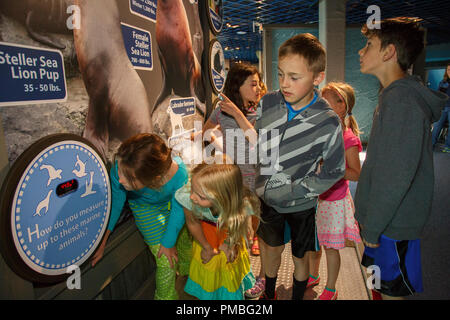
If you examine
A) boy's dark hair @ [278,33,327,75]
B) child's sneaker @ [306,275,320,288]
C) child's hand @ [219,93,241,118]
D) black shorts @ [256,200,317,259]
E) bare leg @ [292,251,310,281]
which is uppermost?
boy's dark hair @ [278,33,327,75]

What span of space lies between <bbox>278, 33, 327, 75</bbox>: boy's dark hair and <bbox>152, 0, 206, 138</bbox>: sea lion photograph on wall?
105cm

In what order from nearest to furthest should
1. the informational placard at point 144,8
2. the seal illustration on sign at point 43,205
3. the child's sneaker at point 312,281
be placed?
1. the seal illustration on sign at point 43,205
2. the informational placard at point 144,8
3. the child's sneaker at point 312,281

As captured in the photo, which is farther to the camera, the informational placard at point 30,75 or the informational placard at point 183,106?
the informational placard at point 183,106

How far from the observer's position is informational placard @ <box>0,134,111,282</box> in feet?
3.02

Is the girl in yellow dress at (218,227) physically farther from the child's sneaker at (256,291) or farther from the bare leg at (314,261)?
the bare leg at (314,261)

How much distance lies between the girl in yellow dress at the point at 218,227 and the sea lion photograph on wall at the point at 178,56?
77 centimetres

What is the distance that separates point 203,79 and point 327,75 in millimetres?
3070

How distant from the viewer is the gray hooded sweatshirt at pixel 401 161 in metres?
1.14

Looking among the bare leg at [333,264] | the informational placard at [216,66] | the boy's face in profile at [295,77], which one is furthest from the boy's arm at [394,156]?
the informational placard at [216,66]

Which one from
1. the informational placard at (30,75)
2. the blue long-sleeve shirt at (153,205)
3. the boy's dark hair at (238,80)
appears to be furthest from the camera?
the boy's dark hair at (238,80)

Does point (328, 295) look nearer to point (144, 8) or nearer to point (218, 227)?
point (218, 227)

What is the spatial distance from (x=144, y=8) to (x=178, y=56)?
24.1 inches

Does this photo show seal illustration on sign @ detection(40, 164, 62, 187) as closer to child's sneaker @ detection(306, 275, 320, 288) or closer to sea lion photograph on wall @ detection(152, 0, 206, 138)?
sea lion photograph on wall @ detection(152, 0, 206, 138)

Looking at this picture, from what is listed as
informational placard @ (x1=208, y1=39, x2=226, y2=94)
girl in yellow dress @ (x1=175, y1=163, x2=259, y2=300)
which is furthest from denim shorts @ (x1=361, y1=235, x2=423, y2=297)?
informational placard @ (x1=208, y1=39, x2=226, y2=94)
